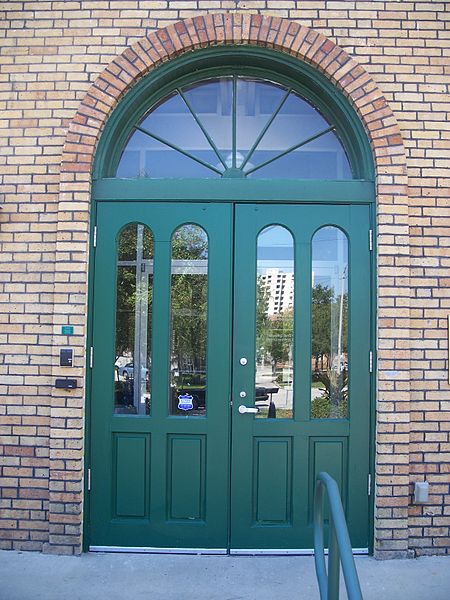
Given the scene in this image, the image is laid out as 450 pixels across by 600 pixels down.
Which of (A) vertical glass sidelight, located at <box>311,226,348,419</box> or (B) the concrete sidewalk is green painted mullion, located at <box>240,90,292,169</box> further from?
(B) the concrete sidewalk

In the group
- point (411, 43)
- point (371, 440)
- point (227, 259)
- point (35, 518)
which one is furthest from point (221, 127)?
point (35, 518)

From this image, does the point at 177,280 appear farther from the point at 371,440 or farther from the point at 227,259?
the point at 371,440

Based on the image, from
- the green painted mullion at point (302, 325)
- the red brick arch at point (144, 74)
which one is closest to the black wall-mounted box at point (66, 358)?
the red brick arch at point (144, 74)

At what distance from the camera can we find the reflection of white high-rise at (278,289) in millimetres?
4188

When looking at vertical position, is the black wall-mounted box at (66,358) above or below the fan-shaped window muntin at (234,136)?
below

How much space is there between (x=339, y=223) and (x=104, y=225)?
6.11 feet

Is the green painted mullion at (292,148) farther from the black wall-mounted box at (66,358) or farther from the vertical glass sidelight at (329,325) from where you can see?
the black wall-mounted box at (66,358)

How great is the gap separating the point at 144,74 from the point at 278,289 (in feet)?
6.61

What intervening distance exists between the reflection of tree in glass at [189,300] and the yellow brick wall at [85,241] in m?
0.73

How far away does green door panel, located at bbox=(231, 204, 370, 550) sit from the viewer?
13.3ft

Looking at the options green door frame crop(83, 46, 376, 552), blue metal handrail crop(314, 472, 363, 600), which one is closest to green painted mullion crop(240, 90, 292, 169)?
green door frame crop(83, 46, 376, 552)

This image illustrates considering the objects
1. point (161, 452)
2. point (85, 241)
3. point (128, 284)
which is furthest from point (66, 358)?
point (161, 452)

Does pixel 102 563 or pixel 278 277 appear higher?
pixel 278 277

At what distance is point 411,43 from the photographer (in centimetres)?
421
